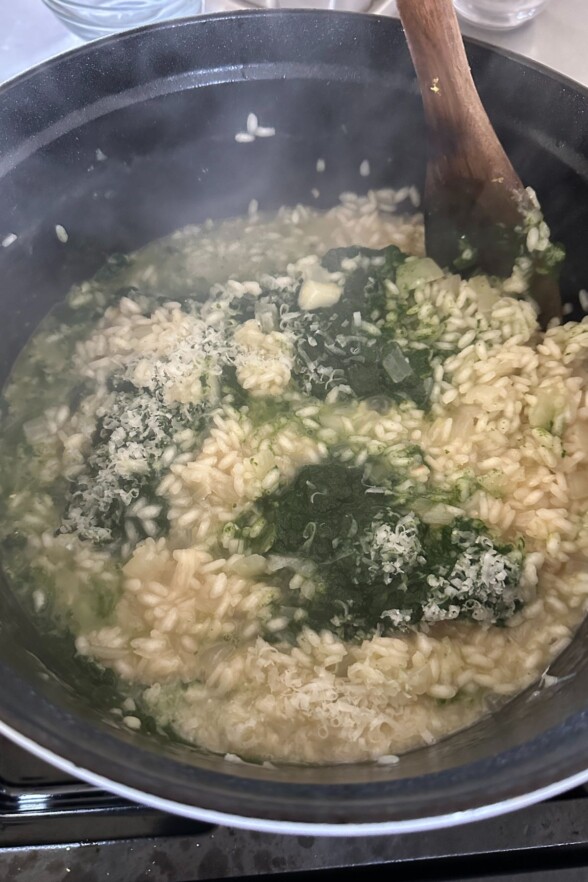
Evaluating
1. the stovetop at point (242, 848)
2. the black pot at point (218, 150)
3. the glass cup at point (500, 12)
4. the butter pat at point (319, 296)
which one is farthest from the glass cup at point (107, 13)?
the stovetop at point (242, 848)

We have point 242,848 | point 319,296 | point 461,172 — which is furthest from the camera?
point 319,296

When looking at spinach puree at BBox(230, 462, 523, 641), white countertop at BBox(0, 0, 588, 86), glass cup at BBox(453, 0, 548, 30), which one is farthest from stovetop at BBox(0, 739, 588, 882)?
glass cup at BBox(453, 0, 548, 30)

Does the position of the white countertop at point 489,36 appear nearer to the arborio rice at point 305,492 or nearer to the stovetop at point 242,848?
the arborio rice at point 305,492

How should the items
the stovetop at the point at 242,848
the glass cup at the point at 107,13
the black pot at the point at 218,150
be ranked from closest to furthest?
the black pot at the point at 218,150 → the stovetop at the point at 242,848 → the glass cup at the point at 107,13

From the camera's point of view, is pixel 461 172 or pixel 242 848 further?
pixel 461 172

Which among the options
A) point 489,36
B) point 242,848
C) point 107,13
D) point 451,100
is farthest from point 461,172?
point 242,848

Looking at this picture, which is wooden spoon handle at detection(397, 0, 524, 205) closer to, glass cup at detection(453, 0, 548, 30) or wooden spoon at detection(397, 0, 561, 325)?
wooden spoon at detection(397, 0, 561, 325)

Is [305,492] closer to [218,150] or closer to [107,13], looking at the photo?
[218,150]
